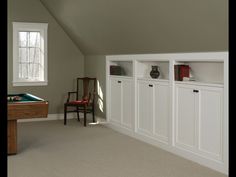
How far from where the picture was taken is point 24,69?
754 cm

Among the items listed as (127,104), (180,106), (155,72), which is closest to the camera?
(180,106)

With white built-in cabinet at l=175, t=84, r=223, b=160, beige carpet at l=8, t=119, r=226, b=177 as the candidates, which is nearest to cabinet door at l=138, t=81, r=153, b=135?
beige carpet at l=8, t=119, r=226, b=177

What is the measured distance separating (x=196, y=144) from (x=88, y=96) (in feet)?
12.2

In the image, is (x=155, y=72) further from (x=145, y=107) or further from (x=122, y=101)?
(x=122, y=101)

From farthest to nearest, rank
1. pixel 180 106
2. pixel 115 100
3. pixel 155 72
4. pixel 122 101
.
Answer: pixel 115 100 → pixel 122 101 → pixel 155 72 → pixel 180 106

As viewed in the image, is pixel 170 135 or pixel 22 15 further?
pixel 22 15

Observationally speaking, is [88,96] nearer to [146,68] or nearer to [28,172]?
[146,68]

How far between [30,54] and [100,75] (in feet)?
5.61

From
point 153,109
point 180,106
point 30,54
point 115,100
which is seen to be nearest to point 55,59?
point 30,54

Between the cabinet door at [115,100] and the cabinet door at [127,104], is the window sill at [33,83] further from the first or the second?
the cabinet door at [127,104]

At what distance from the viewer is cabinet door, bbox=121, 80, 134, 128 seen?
5953 millimetres

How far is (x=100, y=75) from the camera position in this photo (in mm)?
7219

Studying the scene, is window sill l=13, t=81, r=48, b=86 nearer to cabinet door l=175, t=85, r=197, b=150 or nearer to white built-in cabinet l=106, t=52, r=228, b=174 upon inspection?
white built-in cabinet l=106, t=52, r=228, b=174
